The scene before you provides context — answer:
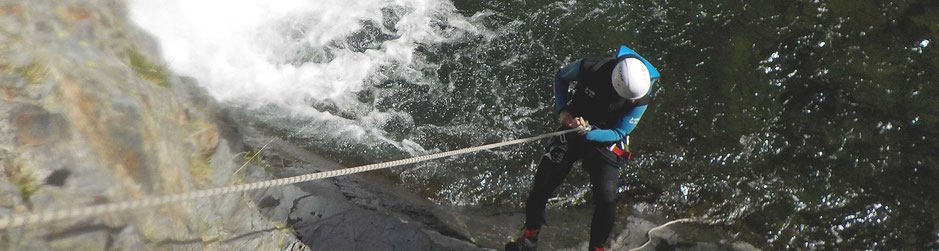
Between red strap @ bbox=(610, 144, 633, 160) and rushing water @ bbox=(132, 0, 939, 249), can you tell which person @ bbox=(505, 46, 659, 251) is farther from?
rushing water @ bbox=(132, 0, 939, 249)

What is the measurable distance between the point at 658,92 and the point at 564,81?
238 cm

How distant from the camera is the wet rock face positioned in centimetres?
282

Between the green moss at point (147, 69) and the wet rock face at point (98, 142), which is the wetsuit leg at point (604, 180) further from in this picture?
the green moss at point (147, 69)

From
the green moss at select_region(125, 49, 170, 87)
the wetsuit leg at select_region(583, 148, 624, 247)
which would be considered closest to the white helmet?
the wetsuit leg at select_region(583, 148, 624, 247)

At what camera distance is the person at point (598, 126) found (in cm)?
460

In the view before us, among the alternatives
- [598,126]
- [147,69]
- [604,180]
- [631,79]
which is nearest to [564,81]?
[598,126]

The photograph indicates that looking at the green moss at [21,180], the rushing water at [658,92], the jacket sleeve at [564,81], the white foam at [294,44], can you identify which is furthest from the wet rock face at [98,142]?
the jacket sleeve at [564,81]

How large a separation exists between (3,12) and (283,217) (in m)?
2.18

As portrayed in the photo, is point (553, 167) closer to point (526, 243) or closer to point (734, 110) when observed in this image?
point (526, 243)

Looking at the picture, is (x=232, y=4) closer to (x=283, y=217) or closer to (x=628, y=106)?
(x=283, y=217)

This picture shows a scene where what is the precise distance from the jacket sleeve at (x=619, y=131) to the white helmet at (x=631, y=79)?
0.20 metres

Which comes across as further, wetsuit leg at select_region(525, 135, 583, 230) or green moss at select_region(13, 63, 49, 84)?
wetsuit leg at select_region(525, 135, 583, 230)

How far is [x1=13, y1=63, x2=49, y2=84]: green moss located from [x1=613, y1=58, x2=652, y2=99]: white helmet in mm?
3555

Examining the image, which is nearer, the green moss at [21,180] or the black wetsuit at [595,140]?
the green moss at [21,180]
